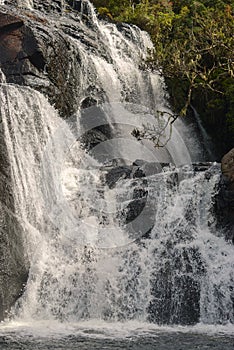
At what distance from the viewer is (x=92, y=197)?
47.2 feet

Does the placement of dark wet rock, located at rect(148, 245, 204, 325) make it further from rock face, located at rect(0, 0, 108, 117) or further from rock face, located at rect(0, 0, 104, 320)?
rock face, located at rect(0, 0, 108, 117)

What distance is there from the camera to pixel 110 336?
9070 mm

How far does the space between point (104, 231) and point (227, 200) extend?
3.24 meters

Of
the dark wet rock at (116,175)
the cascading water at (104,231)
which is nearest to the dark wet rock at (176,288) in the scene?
the cascading water at (104,231)

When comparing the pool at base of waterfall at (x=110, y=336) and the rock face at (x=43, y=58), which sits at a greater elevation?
the rock face at (x=43, y=58)

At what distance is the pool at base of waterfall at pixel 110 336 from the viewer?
823cm

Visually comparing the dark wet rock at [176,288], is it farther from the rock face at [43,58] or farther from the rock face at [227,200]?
the rock face at [43,58]

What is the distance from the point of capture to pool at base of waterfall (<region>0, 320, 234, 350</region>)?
8.23 metres

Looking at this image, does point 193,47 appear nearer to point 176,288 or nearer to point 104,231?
point 104,231

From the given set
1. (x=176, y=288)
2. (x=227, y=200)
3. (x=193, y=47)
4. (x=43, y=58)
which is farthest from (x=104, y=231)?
(x=43, y=58)

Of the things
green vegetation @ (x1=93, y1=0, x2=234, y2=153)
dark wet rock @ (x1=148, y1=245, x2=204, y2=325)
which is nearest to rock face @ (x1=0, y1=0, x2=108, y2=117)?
green vegetation @ (x1=93, y1=0, x2=234, y2=153)

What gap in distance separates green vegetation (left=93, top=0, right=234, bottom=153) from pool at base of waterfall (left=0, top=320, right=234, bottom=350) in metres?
6.02

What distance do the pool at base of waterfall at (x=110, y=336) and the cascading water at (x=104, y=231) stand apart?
0.57 m

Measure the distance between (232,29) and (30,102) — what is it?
682 centimetres
